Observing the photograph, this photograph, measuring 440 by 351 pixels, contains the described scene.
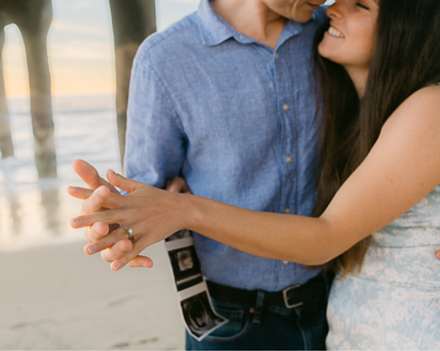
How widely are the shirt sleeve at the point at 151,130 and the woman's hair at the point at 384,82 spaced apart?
1.39ft

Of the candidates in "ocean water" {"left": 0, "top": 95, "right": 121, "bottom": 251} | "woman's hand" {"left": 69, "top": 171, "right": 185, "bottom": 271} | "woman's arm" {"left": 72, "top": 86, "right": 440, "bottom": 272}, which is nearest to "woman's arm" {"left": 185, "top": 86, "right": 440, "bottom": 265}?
"woman's arm" {"left": 72, "top": 86, "right": 440, "bottom": 272}

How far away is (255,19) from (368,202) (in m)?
0.59

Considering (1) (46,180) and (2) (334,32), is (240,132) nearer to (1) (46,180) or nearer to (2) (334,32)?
(2) (334,32)

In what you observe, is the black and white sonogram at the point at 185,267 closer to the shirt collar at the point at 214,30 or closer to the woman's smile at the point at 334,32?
the shirt collar at the point at 214,30

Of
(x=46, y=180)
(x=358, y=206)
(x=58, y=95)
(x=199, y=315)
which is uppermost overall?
(x=358, y=206)

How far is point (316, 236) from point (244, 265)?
36 centimetres

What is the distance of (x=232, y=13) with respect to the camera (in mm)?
1145

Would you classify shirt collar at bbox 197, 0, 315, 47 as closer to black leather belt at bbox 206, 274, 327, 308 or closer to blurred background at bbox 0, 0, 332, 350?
black leather belt at bbox 206, 274, 327, 308

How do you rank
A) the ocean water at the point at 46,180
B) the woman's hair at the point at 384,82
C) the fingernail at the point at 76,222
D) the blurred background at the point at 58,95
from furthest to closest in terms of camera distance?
the ocean water at the point at 46,180 → the blurred background at the point at 58,95 → the woman's hair at the point at 384,82 → the fingernail at the point at 76,222

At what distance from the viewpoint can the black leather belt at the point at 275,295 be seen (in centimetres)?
117

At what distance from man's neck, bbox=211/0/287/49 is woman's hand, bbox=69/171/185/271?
0.57 metres

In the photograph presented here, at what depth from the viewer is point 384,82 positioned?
1025 millimetres

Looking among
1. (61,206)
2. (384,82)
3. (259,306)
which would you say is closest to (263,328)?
(259,306)

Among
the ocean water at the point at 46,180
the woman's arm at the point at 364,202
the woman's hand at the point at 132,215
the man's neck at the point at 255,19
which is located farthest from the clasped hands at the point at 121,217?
the ocean water at the point at 46,180
